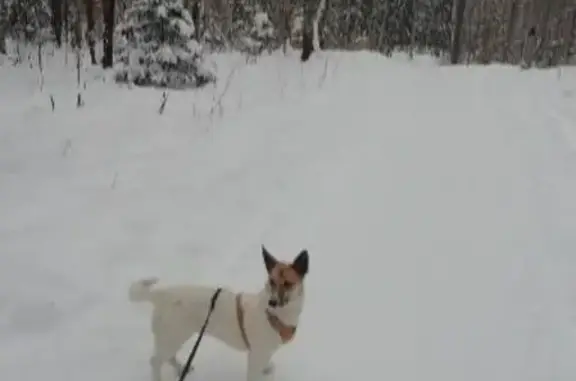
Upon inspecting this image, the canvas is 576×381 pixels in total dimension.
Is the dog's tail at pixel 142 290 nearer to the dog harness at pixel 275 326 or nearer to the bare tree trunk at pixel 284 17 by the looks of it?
the dog harness at pixel 275 326

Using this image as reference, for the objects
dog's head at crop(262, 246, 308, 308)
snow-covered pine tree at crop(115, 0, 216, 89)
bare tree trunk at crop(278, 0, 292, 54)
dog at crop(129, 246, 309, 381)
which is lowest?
dog at crop(129, 246, 309, 381)

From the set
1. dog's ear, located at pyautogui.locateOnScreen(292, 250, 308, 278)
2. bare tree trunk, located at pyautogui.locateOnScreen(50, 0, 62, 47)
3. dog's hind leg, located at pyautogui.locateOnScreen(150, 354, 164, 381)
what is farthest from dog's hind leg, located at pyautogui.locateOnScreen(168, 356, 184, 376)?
bare tree trunk, located at pyautogui.locateOnScreen(50, 0, 62, 47)

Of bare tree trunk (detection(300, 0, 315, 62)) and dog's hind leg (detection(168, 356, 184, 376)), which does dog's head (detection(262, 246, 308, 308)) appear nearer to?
dog's hind leg (detection(168, 356, 184, 376))

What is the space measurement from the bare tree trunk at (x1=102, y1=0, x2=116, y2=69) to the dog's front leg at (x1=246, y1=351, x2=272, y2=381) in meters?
9.86

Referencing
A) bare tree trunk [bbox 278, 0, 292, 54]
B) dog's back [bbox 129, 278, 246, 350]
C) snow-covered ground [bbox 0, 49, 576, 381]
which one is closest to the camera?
dog's back [bbox 129, 278, 246, 350]

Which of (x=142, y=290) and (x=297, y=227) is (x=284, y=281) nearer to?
(x=142, y=290)

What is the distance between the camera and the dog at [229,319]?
302 cm

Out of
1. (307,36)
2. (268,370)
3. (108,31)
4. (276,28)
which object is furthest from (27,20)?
(276,28)

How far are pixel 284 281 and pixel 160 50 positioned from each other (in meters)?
9.37

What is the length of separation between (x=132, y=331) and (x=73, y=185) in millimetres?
2615

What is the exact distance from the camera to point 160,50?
11.5 m

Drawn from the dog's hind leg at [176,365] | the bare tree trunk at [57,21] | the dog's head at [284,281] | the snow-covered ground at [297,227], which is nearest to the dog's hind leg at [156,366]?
the dog's hind leg at [176,365]

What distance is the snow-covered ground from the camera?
394 centimetres

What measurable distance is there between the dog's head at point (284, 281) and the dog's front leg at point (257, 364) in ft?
1.10
